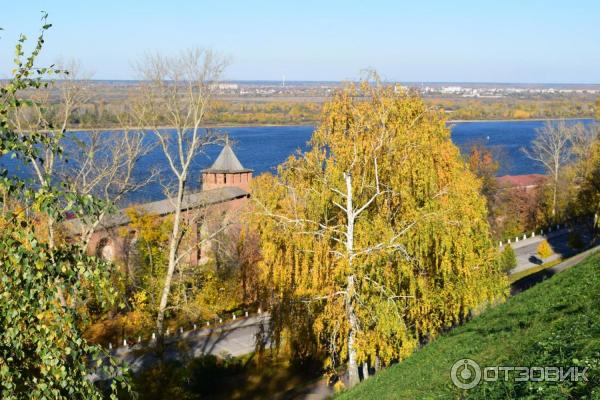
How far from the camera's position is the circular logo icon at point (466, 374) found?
7.86m

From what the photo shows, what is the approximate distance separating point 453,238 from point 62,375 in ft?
33.0

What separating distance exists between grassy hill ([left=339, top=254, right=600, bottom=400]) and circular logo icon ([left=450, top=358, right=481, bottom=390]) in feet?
0.33

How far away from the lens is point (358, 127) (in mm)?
12992

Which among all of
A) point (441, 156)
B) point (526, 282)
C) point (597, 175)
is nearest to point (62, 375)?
point (441, 156)

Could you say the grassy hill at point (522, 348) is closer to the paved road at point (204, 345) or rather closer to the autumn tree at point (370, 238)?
the autumn tree at point (370, 238)

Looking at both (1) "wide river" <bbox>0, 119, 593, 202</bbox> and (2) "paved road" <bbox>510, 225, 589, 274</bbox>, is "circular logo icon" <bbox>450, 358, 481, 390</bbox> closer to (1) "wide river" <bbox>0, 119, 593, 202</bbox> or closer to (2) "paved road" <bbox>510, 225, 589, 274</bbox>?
(2) "paved road" <bbox>510, 225, 589, 274</bbox>

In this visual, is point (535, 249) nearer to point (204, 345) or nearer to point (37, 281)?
point (204, 345)

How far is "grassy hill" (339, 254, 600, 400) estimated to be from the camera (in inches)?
263

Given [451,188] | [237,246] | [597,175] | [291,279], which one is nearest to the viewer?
[291,279]

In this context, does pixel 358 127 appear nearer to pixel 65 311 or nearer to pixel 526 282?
pixel 65 311

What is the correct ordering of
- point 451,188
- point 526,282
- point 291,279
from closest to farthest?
point 291,279 → point 451,188 → point 526,282

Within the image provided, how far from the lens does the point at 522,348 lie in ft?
26.9

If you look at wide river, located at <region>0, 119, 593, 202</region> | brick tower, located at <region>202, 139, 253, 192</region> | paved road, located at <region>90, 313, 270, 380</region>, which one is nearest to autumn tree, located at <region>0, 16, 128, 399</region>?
paved road, located at <region>90, 313, 270, 380</region>

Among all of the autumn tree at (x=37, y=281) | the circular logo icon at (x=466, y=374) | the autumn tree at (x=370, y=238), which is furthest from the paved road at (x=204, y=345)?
the autumn tree at (x=37, y=281)
